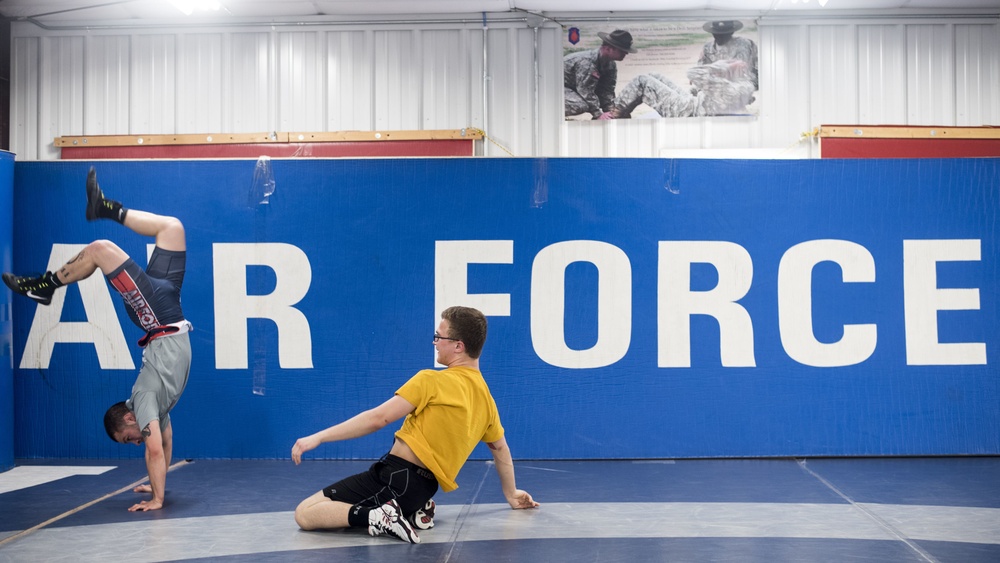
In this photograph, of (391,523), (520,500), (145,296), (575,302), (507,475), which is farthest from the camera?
(575,302)

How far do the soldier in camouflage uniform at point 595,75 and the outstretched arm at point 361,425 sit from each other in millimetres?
7416

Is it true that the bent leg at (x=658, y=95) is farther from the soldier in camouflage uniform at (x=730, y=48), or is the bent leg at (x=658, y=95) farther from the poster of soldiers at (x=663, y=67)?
the soldier in camouflage uniform at (x=730, y=48)

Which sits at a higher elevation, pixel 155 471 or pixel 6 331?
pixel 6 331

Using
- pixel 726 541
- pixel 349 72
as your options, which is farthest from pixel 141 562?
pixel 349 72

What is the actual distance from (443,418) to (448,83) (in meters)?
7.38

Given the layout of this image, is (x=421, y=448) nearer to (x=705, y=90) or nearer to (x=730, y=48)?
(x=705, y=90)

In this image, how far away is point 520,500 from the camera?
4.45 m

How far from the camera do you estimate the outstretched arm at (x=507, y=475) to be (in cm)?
427

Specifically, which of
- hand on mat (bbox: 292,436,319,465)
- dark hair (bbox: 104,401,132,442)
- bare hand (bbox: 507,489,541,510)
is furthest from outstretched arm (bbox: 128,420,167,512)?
bare hand (bbox: 507,489,541,510)

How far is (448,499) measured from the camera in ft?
15.8

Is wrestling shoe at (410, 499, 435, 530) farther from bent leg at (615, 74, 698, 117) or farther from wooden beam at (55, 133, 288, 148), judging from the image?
bent leg at (615, 74, 698, 117)

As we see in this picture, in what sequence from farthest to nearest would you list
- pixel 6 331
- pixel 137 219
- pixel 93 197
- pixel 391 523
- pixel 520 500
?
pixel 6 331
pixel 137 219
pixel 93 197
pixel 520 500
pixel 391 523

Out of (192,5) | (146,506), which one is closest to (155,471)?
(146,506)

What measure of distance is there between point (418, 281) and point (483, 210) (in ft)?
2.28
